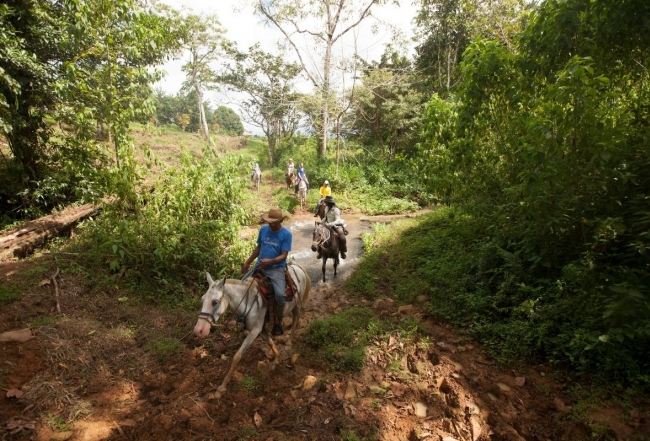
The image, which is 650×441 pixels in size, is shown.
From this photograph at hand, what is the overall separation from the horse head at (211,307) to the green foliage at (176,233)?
2.90 meters

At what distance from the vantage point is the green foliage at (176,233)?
650 centimetres

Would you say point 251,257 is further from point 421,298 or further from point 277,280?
point 421,298

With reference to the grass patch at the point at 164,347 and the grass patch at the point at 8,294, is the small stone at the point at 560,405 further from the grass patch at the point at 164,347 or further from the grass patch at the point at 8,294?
the grass patch at the point at 8,294

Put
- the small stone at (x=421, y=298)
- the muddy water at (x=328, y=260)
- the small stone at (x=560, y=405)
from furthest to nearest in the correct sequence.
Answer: the muddy water at (x=328, y=260) < the small stone at (x=421, y=298) < the small stone at (x=560, y=405)

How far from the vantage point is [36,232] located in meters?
7.22

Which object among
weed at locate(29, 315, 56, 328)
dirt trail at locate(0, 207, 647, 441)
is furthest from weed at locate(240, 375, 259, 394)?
weed at locate(29, 315, 56, 328)

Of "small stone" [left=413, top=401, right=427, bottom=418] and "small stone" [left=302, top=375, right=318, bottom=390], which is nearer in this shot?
"small stone" [left=413, top=401, right=427, bottom=418]

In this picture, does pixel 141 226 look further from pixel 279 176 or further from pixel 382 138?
pixel 382 138

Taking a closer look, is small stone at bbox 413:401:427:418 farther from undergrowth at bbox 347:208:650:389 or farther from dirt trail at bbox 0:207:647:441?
undergrowth at bbox 347:208:650:389

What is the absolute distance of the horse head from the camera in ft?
12.5

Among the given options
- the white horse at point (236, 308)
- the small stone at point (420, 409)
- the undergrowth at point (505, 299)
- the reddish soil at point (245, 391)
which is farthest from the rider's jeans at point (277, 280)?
the undergrowth at point (505, 299)

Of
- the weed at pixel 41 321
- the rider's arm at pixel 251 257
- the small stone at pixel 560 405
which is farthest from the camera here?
the rider's arm at pixel 251 257

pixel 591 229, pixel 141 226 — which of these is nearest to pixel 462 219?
pixel 591 229

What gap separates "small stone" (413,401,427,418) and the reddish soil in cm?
2
